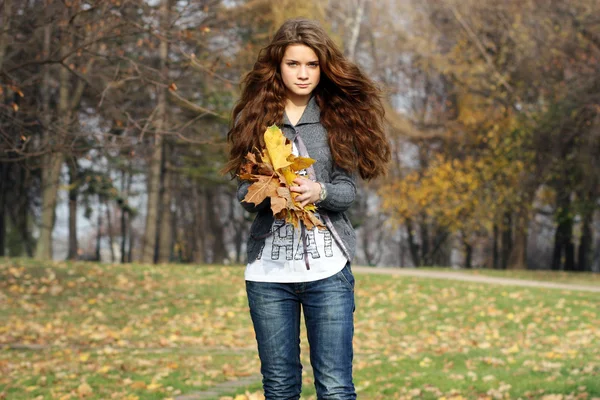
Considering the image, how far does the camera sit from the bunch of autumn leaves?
336 cm

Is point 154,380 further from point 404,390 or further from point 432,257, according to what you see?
point 432,257

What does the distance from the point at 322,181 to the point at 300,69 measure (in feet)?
1.60

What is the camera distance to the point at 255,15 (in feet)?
76.6

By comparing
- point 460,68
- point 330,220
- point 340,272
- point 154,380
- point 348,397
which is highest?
point 460,68

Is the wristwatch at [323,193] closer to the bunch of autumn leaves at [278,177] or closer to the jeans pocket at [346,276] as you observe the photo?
the bunch of autumn leaves at [278,177]

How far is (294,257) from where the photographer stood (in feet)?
11.4

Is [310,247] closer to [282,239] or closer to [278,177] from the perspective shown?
[282,239]

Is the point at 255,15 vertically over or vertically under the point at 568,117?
over

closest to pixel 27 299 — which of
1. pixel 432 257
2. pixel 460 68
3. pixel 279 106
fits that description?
pixel 279 106

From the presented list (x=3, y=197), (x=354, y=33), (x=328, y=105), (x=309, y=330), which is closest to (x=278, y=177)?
(x=328, y=105)

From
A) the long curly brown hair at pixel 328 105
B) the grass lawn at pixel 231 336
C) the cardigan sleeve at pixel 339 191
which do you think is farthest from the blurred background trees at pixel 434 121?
the cardigan sleeve at pixel 339 191

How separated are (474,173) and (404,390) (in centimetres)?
2270

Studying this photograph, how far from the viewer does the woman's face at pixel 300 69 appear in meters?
3.58

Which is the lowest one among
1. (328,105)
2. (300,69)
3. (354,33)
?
(328,105)
